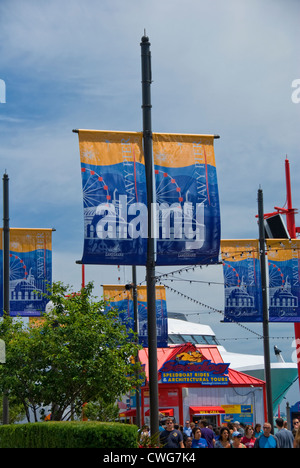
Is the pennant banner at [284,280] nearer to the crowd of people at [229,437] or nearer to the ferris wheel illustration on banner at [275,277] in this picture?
the ferris wheel illustration on banner at [275,277]

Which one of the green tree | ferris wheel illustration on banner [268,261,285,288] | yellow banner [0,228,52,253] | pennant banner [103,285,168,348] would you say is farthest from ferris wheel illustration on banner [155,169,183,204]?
pennant banner [103,285,168,348]

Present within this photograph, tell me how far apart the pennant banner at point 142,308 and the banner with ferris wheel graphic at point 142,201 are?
49.7ft

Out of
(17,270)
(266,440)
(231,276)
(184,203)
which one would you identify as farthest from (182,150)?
(231,276)

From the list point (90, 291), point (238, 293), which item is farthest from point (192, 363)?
point (90, 291)

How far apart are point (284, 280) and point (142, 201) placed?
13374 millimetres

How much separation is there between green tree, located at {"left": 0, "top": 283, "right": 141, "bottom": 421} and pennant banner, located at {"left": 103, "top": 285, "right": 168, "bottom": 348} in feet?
38.1

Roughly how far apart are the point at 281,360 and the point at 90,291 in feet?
108

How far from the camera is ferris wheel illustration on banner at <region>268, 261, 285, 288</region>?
29047mm

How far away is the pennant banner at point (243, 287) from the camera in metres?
28.5

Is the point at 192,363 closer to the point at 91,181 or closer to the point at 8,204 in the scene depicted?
the point at 8,204

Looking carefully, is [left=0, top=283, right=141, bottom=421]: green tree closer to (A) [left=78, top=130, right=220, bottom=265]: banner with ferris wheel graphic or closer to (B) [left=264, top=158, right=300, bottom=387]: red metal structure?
(A) [left=78, top=130, right=220, bottom=265]: banner with ferris wheel graphic

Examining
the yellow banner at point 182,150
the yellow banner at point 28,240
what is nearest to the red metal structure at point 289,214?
the yellow banner at point 28,240

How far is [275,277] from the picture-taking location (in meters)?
29.2

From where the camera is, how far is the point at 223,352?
55031mm
